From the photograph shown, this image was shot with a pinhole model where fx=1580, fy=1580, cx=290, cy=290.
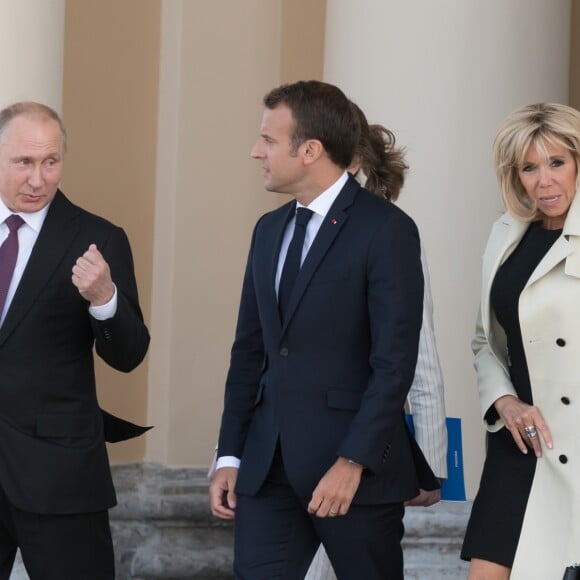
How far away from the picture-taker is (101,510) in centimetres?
455

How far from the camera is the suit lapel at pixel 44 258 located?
4.41 meters

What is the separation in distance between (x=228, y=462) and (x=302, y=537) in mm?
325

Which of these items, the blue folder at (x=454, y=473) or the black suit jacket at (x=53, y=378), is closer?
the black suit jacket at (x=53, y=378)

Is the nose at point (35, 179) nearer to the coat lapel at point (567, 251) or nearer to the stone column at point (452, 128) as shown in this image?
the coat lapel at point (567, 251)

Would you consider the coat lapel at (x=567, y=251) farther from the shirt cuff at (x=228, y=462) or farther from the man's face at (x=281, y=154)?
the shirt cuff at (x=228, y=462)

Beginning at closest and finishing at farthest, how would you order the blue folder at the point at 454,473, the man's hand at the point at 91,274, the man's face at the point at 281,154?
the man's hand at the point at 91,274
the man's face at the point at 281,154
the blue folder at the point at 454,473

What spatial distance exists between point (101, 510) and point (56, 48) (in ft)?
6.53

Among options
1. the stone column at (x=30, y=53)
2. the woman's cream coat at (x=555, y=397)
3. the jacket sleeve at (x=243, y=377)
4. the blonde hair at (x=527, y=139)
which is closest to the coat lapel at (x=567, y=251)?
the woman's cream coat at (x=555, y=397)

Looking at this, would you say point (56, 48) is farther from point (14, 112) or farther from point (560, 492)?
point (560, 492)

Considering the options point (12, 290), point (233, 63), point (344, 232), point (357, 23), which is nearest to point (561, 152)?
point (344, 232)

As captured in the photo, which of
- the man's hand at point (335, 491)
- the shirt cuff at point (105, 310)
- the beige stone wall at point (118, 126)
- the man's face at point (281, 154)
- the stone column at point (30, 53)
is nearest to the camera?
the man's hand at point (335, 491)

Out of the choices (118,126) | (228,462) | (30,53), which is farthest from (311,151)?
(118,126)

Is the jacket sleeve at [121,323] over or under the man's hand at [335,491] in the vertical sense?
over

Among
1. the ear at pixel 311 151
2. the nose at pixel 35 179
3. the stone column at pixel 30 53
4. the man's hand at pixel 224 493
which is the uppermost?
the stone column at pixel 30 53
